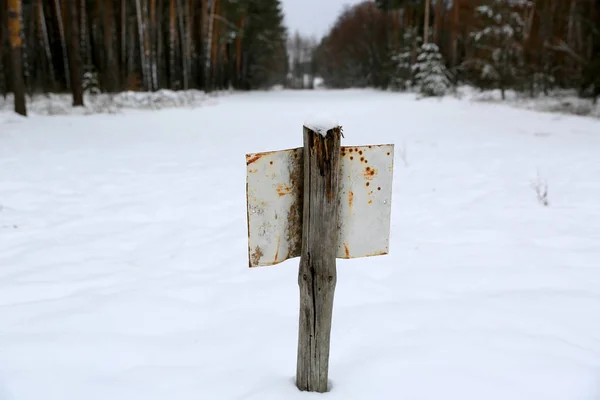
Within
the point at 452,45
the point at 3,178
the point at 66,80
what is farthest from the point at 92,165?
the point at 452,45

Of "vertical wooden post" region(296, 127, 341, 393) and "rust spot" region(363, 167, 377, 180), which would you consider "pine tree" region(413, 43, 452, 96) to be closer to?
"rust spot" region(363, 167, 377, 180)

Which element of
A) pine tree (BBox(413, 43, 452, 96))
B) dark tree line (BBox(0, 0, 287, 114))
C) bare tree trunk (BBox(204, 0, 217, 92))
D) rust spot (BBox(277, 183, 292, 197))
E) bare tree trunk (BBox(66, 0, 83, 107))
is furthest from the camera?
bare tree trunk (BBox(204, 0, 217, 92))

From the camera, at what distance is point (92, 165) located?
22.1 ft

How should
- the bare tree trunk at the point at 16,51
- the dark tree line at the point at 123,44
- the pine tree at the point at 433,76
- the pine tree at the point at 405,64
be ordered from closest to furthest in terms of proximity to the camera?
the bare tree trunk at the point at 16,51 → the dark tree line at the point at 123,44 → the pine tree at the point at 433,76 → the pine tree at the point at 405,64

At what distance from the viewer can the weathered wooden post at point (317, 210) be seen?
5.21ft

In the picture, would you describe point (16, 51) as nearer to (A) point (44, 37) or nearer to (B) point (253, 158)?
(A) point (44, 37)

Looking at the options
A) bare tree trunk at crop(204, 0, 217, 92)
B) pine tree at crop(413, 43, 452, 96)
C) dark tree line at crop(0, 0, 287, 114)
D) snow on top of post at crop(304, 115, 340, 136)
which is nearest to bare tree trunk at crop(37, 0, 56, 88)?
dark tree line at crop(0, 0, 287, 114)

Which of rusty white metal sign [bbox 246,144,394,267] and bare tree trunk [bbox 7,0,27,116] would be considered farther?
bare tree trunk [bbox 7,0,27,116]

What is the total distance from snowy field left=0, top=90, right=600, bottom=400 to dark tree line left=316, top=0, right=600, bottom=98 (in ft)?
36.0

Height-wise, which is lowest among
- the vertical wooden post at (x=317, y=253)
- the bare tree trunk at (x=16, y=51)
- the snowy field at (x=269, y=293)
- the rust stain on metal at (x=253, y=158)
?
the snowy field at (x=269, y=293)

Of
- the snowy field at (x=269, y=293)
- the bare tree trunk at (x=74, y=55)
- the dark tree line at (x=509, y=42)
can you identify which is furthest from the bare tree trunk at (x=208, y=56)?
the snowy field at (x=269, y=293)

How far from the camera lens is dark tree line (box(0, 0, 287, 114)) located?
14725mm

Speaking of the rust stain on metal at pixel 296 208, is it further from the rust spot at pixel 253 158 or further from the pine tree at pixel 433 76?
the pine tree at pixel 433 76

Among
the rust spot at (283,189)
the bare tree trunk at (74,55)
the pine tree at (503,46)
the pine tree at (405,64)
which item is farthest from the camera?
the pine tree at (405,64)
